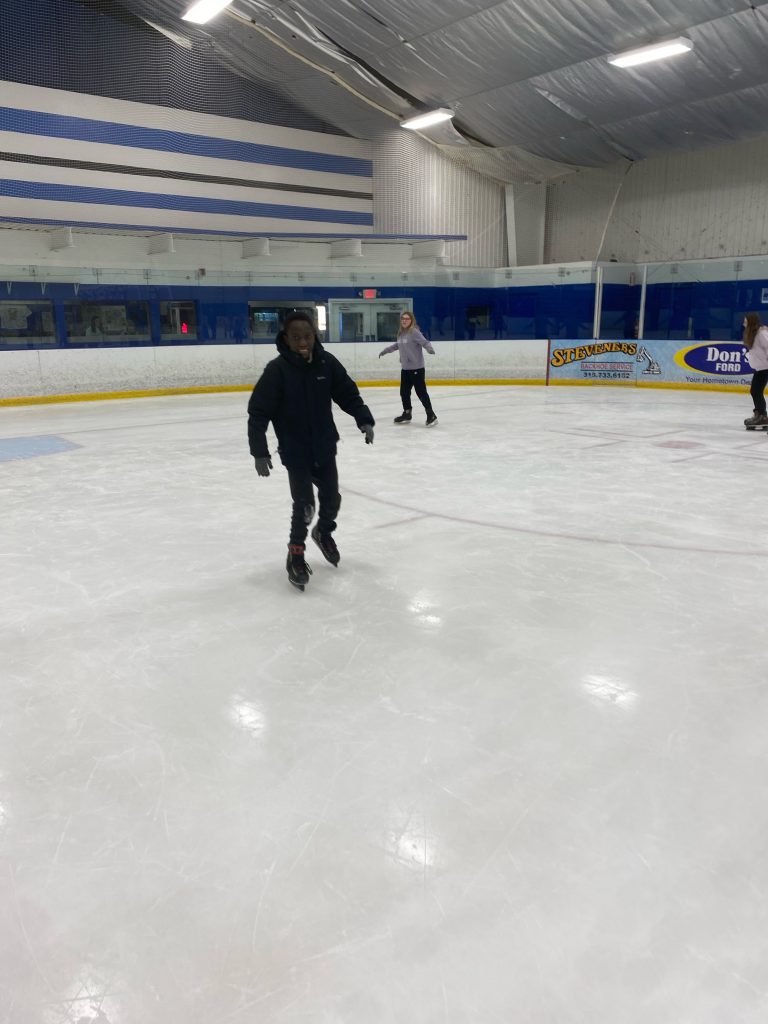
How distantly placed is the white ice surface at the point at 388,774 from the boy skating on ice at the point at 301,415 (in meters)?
0.37

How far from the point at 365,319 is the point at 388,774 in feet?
43.4

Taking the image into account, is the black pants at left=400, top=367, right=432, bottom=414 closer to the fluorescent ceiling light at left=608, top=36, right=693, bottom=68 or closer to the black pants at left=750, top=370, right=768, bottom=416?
the black pants at left=750, top=370, right=768, bottom=416

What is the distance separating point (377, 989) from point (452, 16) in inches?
466

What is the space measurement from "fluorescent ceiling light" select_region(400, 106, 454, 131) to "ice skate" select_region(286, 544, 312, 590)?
1198cm

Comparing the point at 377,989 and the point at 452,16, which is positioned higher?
the point at 452,16

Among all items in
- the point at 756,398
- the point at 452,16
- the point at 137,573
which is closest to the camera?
the point at 137,573

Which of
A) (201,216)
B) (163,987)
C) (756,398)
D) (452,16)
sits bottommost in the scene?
(163,987)

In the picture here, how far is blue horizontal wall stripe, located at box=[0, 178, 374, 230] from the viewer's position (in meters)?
12.1

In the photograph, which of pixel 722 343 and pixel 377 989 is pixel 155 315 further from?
pixel 377 989

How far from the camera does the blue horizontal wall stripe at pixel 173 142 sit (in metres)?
12.1

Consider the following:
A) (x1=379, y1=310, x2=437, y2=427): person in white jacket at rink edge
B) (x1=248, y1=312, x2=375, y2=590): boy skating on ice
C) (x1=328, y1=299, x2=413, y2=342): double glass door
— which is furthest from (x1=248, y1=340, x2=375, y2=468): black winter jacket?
(x1=328, y1=299, x2=413, y2=342): double glass door

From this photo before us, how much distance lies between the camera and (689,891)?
1.55m

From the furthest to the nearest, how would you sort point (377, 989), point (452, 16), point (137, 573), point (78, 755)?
point (452, 16) < point (137, 573) < point (78, 755) < point (377, 989)

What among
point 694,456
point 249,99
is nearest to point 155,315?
point 249,99
